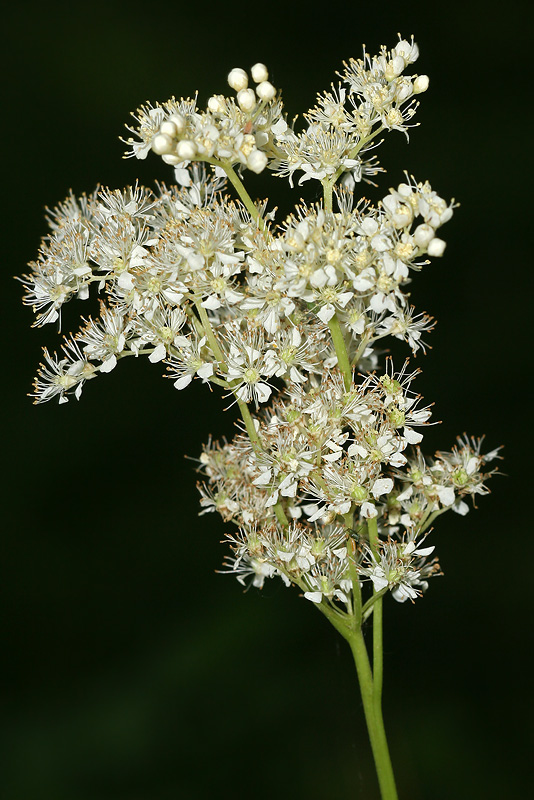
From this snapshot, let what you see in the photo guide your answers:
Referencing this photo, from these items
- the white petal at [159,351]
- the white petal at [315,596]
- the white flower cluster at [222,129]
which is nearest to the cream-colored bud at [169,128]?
the white flower cluster at [222,129]

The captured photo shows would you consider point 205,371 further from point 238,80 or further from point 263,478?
point 238,80

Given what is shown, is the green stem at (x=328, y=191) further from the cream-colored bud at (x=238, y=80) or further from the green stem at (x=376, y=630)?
the green stem at (x=376, y=630)

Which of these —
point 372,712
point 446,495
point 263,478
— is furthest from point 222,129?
point 372,712

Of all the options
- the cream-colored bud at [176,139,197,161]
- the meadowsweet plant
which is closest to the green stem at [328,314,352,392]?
the meadowsweet plant

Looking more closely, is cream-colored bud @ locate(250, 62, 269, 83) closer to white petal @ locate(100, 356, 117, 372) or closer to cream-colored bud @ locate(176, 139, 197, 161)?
cream-colored bud @ locate(176, 139, 197, 161)

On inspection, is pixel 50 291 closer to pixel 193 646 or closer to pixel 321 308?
pixel 321 308

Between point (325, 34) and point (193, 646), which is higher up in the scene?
point (325, 34)

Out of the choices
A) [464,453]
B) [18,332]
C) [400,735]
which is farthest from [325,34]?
[400,735]
